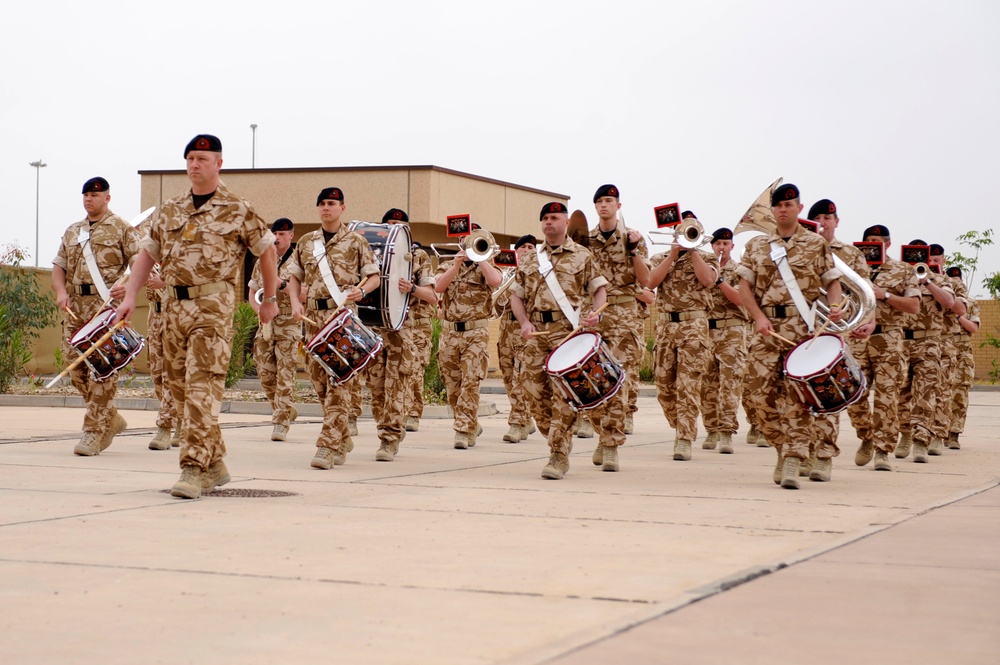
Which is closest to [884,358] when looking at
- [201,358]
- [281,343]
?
[201,358]

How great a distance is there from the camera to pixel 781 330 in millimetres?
10141

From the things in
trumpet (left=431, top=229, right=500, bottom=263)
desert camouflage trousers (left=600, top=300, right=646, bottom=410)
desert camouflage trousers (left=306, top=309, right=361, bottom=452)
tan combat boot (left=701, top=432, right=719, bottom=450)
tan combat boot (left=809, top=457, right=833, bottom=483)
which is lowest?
tan combat boot (left=701, top=432, right=719, bottom=450)

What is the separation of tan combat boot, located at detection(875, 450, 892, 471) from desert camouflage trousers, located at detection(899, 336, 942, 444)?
1250 millimetres

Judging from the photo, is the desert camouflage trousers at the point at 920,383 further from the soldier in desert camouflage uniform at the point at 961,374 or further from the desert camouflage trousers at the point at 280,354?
the desert camouflage trousers at the point at 280,354

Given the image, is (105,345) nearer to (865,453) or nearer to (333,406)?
(333,406)

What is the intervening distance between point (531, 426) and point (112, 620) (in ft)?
36.4

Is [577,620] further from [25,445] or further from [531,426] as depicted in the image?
[531,426]

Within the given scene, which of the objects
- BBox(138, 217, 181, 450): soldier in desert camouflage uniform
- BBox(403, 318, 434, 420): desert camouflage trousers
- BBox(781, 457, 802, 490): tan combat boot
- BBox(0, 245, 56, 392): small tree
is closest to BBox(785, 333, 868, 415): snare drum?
BBox(781, 457, 802, 490): tan combat boot

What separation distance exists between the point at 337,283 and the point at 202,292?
2.57 meters

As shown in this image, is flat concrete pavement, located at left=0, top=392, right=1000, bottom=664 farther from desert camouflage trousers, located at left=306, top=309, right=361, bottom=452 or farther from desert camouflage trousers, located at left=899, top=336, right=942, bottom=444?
desert camouflage trousers, located at left=899, top=336, right=942, bottom=444

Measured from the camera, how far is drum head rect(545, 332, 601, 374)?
1034cm

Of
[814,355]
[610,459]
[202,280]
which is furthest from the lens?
[610,459]

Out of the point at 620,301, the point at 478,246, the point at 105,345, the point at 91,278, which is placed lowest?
the point at 105,345

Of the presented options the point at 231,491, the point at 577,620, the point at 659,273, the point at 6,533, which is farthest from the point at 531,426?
the point at 577,620
